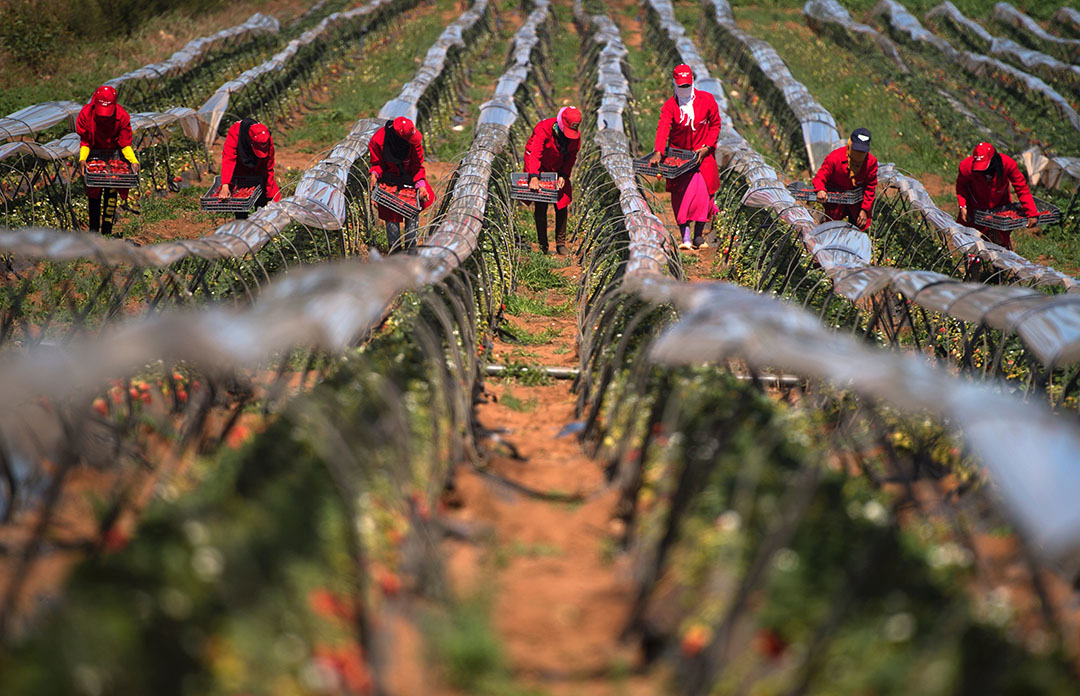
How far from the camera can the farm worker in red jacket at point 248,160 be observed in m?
8.88

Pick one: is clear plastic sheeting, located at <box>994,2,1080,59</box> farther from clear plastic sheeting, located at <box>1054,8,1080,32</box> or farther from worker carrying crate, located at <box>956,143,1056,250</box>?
worker carrying crate, located at <box>956,143,1056,250</box>

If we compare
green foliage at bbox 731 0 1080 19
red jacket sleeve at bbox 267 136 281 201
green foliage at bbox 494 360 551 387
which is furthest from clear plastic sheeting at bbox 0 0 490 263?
green foliage at bbox 731 0 1080 19

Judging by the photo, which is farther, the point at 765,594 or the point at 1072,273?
the point at 1072,273

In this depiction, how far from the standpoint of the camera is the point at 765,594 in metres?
3.45

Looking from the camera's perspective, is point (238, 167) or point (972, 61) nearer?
point (238, 167)

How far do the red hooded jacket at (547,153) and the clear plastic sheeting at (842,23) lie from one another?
48.8 ft

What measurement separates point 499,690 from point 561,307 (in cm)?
602

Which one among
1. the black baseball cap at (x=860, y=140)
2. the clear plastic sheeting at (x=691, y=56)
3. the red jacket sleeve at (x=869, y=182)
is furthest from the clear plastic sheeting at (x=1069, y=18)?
the black baseball cap at (x=860, y=140)

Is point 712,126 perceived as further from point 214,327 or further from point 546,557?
point 214,327

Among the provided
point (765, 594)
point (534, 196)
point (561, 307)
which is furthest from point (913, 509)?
point (534, 196)

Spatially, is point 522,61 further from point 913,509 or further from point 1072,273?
point 913,509

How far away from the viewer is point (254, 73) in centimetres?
1579

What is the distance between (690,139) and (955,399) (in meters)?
7.12

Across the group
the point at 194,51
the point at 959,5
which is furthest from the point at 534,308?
the point at 959,5
